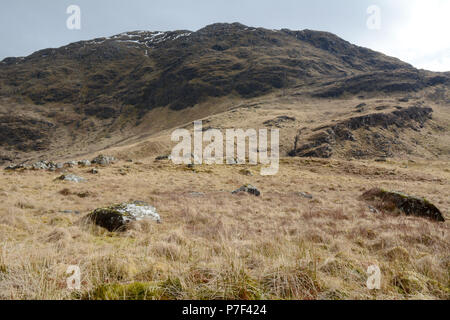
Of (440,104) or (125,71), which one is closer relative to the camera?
(440,104)

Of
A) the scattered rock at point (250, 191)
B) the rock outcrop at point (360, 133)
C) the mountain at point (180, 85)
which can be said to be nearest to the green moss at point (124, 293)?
the scattered rock at point (250, 191)

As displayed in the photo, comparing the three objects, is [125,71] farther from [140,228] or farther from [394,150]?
[140,228]

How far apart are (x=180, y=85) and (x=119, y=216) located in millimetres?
142957

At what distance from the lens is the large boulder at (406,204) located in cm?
970

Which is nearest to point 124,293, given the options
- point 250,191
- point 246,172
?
point 250,191

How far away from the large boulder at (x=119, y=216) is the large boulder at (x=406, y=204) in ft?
36.1

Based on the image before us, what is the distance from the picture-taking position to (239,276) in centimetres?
231

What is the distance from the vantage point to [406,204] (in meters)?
10.5

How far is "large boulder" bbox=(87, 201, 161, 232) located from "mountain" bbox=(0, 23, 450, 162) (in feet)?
148

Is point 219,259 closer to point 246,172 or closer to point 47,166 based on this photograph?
point 246,172

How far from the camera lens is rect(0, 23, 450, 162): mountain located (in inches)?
3752
